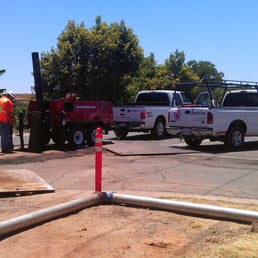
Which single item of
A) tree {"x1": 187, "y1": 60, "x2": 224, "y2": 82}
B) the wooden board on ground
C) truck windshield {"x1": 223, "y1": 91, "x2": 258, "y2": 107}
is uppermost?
tree {"x1": 187, "y1": 60, "x2": 224, "y2": 82}

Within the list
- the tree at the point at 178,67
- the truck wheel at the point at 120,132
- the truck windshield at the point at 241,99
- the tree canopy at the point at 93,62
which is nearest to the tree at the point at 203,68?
the tree at the point at 178,67

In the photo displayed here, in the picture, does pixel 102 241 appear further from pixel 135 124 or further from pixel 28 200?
pixel 135 124

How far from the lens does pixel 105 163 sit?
12641 mm

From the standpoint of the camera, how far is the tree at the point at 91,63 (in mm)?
29281

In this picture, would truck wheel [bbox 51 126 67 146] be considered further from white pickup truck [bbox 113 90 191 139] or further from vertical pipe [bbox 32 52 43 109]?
white pickup truck [bbox 113 90 191 139]

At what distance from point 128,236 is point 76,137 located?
1057cm

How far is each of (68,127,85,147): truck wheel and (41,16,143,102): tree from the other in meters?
13.1

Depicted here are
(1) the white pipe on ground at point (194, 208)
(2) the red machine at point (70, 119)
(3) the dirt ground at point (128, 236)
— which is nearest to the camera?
(3) the dirt ground at point (128, 236)

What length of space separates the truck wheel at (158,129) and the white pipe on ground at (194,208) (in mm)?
13519

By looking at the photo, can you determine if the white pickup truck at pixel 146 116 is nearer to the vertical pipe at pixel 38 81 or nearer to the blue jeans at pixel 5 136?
the vertical pipe at pixel 38 81

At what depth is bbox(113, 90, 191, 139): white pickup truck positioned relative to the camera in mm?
20109

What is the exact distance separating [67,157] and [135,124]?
22.0 feet

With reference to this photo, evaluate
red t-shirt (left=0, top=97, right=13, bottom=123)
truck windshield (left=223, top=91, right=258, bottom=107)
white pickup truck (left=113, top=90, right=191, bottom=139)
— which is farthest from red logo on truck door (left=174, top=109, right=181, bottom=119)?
red t-shirt (left=0, top=97, right=13, bottom=123)

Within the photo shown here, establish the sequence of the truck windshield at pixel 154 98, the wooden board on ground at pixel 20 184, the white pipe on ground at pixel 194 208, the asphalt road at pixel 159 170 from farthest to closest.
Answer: the truck windshield at pixel 154 98, the asphalt road at pixel 159 170, the wooden board on ground at pixel 20 184, the white pipe on ground at pixel 194 208
